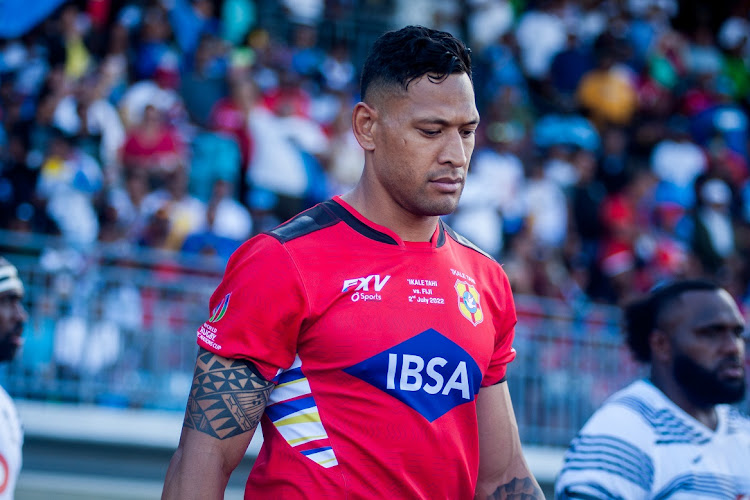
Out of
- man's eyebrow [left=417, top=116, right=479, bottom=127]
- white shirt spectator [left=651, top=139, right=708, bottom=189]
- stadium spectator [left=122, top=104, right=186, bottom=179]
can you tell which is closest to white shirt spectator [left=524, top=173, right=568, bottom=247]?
white shirt spectator [left=651, top=139, right=708, bottom=189]

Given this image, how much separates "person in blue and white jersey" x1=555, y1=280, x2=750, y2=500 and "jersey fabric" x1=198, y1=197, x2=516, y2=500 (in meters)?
1.39

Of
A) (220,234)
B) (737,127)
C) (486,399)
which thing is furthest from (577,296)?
(486,399)

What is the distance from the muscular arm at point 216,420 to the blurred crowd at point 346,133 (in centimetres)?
533

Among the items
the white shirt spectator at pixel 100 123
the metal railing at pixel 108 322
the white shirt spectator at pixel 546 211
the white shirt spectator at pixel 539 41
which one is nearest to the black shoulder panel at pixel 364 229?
the metal railing at pixel 108 322

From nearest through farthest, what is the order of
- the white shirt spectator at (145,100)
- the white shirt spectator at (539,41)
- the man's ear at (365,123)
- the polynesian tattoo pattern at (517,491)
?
1. the man's ear at (365,123)
2. the polynesian tattoo pattern at (517,491)
3. the white shirt spectator at (145,100)
4. the white shirt spectator at (539,41)

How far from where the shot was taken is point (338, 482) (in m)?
3.03

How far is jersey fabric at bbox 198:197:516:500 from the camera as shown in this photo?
3.04m

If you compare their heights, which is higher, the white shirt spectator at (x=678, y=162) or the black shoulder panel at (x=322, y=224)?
the white shirt spectator at (x=678, y=162)

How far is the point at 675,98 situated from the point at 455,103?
12838 mm

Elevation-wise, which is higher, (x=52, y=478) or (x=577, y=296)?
(x=577, y=296)

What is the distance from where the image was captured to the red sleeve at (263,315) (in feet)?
9.93

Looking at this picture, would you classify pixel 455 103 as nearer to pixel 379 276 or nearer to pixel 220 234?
pixel 379 276

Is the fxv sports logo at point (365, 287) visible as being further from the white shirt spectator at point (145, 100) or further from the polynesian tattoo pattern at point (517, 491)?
the white shirt spectator at point (145, 100)

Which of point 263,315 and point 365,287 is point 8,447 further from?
point 365,287
